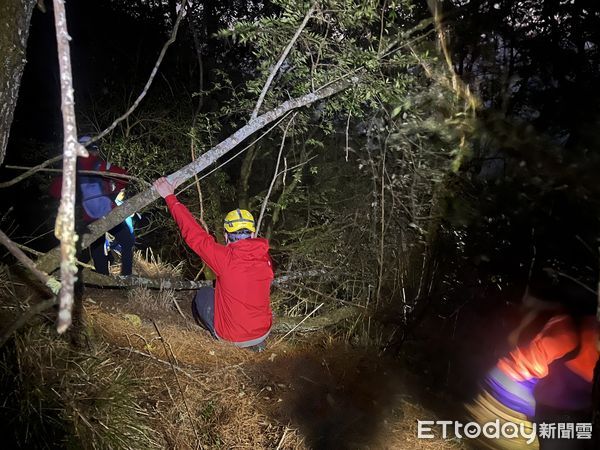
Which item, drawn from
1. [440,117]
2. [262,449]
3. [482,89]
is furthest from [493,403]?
[482,89]

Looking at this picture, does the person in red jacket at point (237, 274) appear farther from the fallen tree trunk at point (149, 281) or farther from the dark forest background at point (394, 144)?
the fallen tree trunk at point (149, 281)

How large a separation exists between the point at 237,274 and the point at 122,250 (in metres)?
2.23

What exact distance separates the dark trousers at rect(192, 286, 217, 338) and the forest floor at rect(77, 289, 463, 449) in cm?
11

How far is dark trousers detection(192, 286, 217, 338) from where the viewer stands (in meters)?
4.41

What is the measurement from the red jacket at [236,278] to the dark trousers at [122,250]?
1830 millimetres

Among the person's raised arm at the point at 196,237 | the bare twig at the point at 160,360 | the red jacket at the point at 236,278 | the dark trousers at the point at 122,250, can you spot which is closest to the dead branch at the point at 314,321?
the red jacket at the point at 236,278

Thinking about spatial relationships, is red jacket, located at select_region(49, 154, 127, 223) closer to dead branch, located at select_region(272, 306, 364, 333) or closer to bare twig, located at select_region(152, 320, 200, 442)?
bare twig, located at select_region(152, 320, 200, 442)

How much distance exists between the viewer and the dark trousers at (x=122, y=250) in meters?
5.23

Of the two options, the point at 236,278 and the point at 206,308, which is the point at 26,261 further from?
the point at 206,308

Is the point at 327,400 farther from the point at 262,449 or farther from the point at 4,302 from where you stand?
the point at 4,302

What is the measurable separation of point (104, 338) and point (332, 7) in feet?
11.1

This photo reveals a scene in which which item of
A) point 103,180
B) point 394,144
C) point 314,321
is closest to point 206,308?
point 314,321

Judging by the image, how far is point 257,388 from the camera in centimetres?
371

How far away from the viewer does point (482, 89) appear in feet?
15.2
